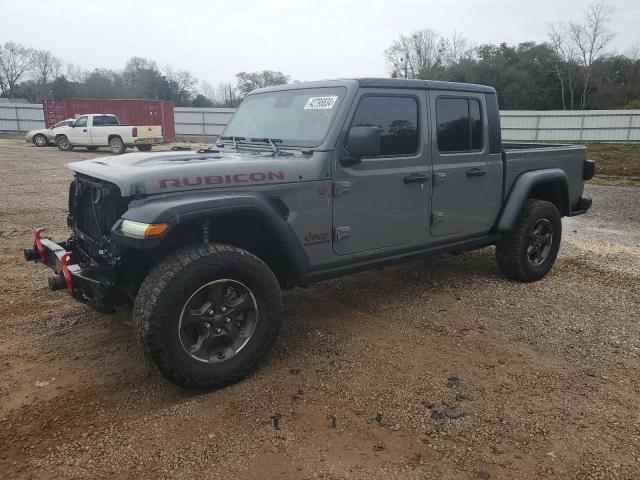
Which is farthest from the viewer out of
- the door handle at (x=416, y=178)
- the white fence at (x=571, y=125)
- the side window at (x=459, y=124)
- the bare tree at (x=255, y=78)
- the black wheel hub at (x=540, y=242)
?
the bare tree at (x=255, y=78)

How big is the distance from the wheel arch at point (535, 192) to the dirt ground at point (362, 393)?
0.75m

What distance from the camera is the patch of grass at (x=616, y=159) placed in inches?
601

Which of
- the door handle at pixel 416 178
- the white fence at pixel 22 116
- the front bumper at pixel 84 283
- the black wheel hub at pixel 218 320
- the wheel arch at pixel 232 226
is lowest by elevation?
the black wheel hub at pixel 218 320

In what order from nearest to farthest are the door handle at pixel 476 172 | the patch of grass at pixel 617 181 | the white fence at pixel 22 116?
the door handle at pixel 476 172 < the patch of grass at pixel 617 181 < the white fence at pixel 22 116

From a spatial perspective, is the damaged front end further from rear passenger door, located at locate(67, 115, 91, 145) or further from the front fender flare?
rear passenger door, located at locate(67, 115, 91, 145)

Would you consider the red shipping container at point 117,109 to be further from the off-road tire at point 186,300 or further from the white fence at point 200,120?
the off-road tire at point 186,300

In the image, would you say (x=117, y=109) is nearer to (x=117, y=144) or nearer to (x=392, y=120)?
(x=117, y=144)

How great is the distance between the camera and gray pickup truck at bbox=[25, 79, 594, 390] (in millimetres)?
3096

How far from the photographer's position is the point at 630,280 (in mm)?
5484

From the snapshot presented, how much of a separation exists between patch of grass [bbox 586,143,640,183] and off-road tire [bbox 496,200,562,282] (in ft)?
34.1

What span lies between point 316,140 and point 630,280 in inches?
153

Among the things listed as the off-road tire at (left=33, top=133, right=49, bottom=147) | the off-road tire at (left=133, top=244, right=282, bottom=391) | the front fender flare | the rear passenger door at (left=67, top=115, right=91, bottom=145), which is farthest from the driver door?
the off-road tire at (left=33, top=133, right=49, bottom=147)

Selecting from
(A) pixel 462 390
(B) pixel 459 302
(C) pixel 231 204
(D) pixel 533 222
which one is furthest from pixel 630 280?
(C) pixel 231 204

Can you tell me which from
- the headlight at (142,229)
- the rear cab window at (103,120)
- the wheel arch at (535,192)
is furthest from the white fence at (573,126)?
the headlight at (142,229)
